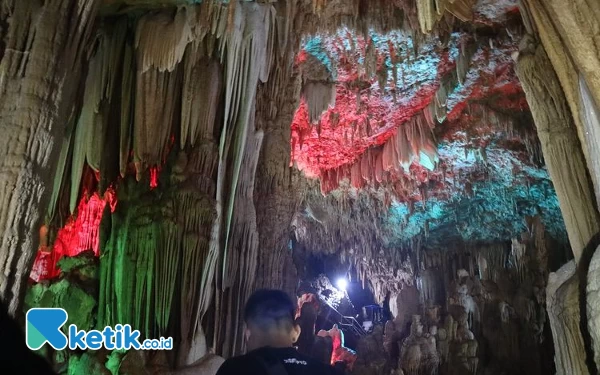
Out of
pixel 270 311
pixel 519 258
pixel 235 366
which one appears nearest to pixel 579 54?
pixel 270 311

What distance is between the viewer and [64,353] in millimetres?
5645

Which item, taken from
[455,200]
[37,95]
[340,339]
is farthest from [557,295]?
[340,339]

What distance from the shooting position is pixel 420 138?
850cm

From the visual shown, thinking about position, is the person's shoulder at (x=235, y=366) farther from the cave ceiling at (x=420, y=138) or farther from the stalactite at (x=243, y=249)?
the cave ceiling at (x=420, y=138)

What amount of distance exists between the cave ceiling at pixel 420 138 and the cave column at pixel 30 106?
316 centimetres

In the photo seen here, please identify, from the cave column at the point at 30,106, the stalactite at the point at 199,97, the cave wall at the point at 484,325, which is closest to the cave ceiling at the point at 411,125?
the cave wall at the point at 484,325

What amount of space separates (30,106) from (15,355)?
3.14m

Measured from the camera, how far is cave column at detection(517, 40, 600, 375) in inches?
133

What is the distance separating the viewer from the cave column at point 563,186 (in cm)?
339

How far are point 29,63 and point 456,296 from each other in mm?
9909

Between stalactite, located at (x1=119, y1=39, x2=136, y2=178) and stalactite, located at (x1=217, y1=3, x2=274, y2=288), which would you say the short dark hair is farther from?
stalactite, located at (x1=119, y1=39, x2=136, y2=178)

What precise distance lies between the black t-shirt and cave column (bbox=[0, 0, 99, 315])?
2.01 m

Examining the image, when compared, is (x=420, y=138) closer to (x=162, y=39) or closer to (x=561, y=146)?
(x=561, y=146)

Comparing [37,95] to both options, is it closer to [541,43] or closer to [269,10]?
[269,10]
